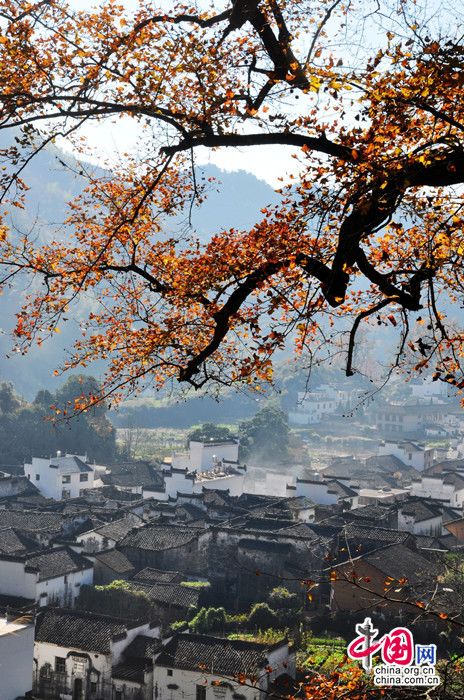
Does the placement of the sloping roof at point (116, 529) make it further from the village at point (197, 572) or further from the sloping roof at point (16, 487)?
the sloping roof at point (16, 487)

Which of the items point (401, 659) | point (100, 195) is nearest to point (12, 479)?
point (401, 659)

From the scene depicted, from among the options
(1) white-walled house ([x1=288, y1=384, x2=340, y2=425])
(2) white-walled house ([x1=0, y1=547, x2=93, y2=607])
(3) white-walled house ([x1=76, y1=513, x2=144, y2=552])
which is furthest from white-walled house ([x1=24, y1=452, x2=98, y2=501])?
(1) white-walled house ([x1=288, y1=384, x2=340, y2=425])

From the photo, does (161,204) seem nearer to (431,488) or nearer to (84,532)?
(84,532)

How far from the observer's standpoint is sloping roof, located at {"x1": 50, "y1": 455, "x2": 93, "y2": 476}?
41188mm

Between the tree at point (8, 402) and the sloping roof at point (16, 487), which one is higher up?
the tree at point (8, 402)

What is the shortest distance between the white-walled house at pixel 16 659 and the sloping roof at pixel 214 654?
2810mm

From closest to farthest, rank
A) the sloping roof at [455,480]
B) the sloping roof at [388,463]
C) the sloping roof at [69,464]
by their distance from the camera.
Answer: the sloping roof at [69,464]
the sloping roof at [455,480]
the sloping roof at [388,463]

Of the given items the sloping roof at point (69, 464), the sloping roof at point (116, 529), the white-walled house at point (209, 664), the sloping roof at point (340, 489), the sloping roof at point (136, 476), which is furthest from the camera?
the sloping roof at point (136, 476)

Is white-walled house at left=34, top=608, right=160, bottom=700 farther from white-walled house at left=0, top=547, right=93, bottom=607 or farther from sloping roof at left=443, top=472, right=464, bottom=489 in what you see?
sloping roof at left=443, top=472, right=464, bottom=489

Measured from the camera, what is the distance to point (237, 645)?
19141 millimetres

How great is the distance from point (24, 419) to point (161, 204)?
148 feet

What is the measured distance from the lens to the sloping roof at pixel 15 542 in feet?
90.6

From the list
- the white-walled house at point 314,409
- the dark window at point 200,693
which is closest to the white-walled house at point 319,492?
the dark window at point 200,693

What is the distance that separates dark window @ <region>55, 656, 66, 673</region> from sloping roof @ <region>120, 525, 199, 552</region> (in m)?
8.87
